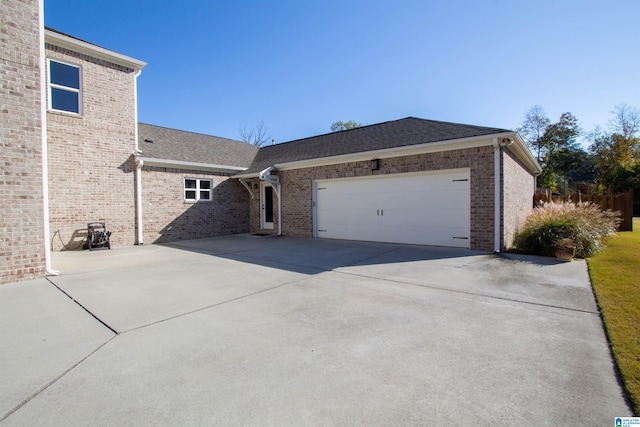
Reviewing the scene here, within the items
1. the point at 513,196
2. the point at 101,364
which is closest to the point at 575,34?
the point at 513,196

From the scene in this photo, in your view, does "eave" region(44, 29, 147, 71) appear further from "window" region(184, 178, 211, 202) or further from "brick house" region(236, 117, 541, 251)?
"brick house" region(236, 117, 541, 251)

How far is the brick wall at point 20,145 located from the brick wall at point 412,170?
8308 mm

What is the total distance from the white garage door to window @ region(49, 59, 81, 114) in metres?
8.87

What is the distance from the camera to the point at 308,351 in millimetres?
2975

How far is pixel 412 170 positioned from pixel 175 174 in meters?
9.51

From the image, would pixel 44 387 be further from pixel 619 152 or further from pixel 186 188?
pixel 619 152

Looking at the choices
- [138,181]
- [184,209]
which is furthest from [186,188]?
[138,181]

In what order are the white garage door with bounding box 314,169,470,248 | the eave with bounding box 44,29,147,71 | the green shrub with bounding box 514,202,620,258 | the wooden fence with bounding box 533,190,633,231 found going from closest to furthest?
the green shrub with bounding box 514,202,620,258 < the white garage door with bounding box 314,169,470,248 < the eave with bounding box 44,29,147,71 < the wooden fence with bounding box 533,190,633,231

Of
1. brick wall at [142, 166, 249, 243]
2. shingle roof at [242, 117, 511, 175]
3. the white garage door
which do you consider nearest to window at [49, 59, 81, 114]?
brick wall at [142, 166, 249, 243]

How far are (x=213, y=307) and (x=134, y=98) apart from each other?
418 inches

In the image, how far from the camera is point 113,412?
2113 mm

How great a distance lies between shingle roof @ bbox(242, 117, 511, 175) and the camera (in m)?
9.26

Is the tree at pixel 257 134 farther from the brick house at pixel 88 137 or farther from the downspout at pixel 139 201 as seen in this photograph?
the downspout at pixel 139 201

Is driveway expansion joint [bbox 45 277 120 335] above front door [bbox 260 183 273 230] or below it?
below
